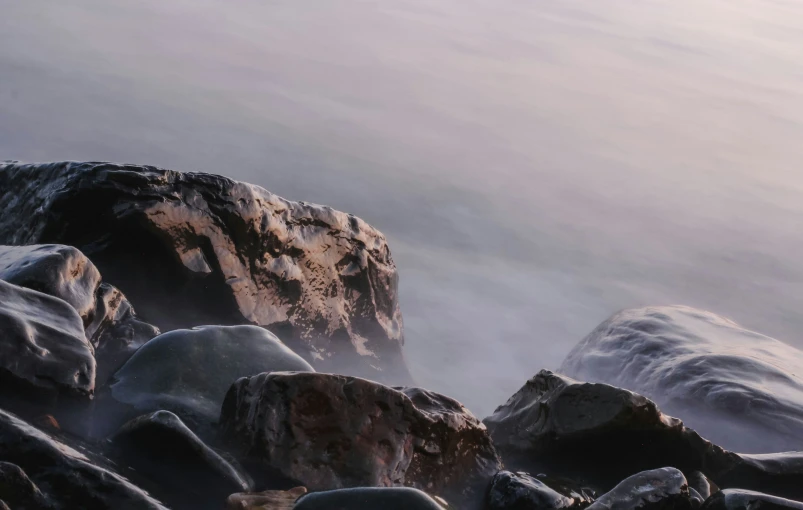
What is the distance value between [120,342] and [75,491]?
1550 millimetres

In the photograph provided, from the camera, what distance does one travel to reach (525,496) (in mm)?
3295

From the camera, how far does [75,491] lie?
8.47ft

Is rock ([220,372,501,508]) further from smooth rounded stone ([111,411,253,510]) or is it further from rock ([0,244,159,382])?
rock ([0,244,159,382])

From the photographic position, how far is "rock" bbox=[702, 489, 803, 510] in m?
3.07

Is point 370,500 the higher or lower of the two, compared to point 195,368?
higher

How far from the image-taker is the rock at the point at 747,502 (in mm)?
3074

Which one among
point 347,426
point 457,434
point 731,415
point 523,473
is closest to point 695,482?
point 523,473

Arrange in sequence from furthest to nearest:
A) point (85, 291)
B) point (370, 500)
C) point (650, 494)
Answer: point (85, 291)
point (650, 494)
point (370, 500)

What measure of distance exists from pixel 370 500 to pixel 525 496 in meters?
0.80

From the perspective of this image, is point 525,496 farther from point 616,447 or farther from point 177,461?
point 177,461

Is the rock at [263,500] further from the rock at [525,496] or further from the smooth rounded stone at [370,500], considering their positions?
the rock at [525,496]

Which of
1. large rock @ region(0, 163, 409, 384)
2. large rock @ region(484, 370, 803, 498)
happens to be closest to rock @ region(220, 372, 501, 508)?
large rock @ region(484, 370, 803, 498)

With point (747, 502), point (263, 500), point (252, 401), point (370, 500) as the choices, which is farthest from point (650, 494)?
point (252, 401)

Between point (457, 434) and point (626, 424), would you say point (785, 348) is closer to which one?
point (626, 424)
